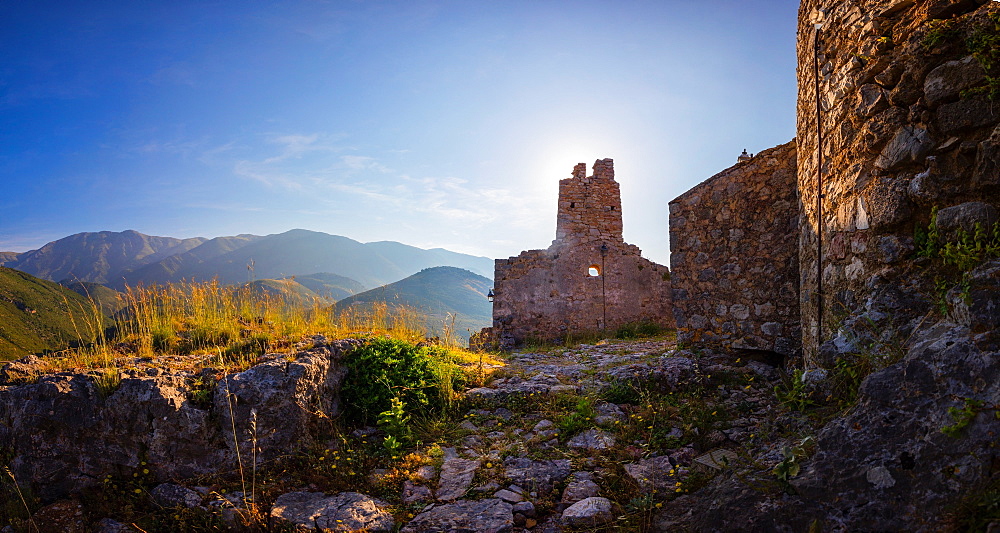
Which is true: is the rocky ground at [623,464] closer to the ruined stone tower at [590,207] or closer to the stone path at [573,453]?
the stone path at [573,453]

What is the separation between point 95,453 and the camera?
14.2 ft

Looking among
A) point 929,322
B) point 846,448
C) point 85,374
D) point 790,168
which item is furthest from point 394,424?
point 790,168

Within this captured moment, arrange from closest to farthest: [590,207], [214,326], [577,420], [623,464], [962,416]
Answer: [962,416]
[623,464]
[577,420]
[214,326]
[590,207]

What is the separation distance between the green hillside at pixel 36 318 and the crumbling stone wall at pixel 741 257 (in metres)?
8.16

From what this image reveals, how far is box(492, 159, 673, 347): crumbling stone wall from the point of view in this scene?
1406cm

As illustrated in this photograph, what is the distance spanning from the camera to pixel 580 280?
1430 cm

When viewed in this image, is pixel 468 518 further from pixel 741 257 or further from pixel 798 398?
pixel 741 257

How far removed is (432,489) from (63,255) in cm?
9400

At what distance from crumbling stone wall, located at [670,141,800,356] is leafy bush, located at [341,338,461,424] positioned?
412cm

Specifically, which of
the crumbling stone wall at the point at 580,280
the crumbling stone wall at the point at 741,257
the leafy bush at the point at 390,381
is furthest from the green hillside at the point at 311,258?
the crumbling stone wall at the point at 741,257

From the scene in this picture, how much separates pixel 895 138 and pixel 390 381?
5.41 meters

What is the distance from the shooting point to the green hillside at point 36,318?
574cm

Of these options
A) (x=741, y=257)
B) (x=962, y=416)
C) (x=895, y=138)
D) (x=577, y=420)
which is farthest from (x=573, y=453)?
(x=741, y=257)

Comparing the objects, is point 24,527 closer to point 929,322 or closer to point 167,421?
point 167,421
